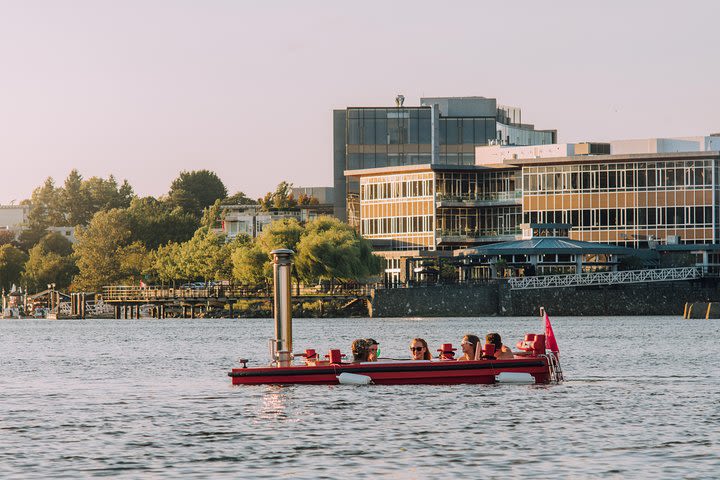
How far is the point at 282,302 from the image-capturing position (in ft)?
176

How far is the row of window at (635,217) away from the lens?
17488 cm

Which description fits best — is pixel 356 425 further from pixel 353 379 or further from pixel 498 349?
pixel 498 349

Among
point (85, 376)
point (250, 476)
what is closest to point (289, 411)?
point (250, 476)

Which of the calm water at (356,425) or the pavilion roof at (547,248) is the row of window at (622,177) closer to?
the pavilion roof at (547,248)

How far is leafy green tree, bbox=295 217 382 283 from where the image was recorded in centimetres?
16512

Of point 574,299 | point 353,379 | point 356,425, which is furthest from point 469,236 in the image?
point 356,425

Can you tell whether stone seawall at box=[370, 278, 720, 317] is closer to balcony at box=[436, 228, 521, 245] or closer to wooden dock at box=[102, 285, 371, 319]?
→ wooden dock at box=[102, 285, 371, 319]

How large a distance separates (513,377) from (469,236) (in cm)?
13615

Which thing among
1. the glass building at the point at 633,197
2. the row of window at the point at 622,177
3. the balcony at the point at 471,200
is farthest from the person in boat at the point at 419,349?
the balcony at the point at 471,200

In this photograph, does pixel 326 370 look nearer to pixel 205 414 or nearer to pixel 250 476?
pixel 205 414

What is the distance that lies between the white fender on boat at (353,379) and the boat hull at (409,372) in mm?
105

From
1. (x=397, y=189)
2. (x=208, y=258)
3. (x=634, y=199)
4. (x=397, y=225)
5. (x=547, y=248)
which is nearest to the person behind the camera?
(x=547, y=248)

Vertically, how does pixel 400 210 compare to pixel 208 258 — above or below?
above

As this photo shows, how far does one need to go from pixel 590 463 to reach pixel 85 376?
3512cm
